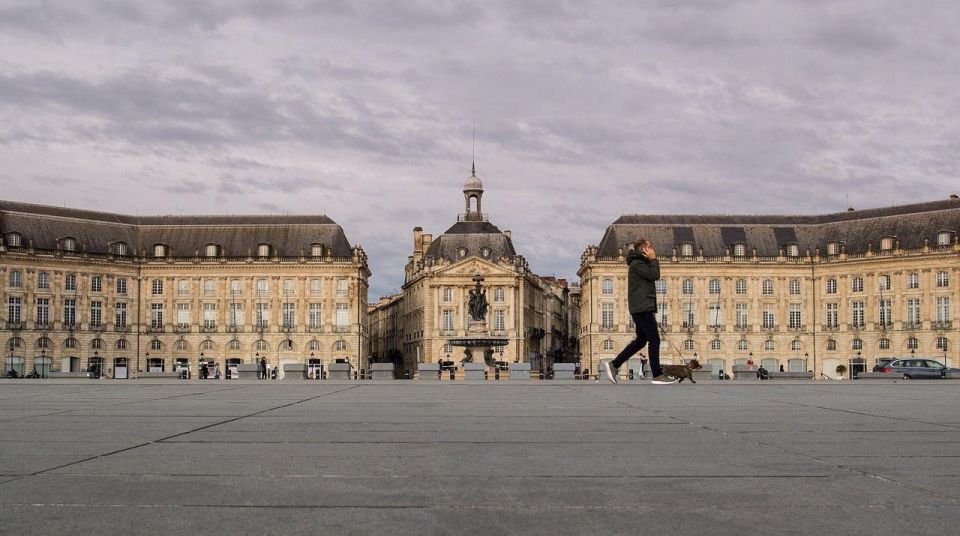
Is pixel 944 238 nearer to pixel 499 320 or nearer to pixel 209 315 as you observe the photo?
pixel 499 320

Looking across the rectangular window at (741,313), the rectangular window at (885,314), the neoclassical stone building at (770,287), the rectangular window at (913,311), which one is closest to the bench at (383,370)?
the neoclassical stone building at (770,287)

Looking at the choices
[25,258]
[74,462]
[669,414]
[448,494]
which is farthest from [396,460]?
[25,258]

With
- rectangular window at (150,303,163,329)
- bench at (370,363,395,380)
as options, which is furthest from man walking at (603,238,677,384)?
rectangular window at (150,303,163,329)

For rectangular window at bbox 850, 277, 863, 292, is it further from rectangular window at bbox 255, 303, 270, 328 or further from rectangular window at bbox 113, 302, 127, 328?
rectangular window at bbox 113, 302, 127, 328

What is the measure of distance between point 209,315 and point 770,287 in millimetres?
54292

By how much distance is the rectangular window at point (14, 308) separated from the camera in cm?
10281

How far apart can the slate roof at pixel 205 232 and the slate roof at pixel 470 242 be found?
11.4 metres

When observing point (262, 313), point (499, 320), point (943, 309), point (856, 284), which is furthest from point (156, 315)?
point (943, 309)

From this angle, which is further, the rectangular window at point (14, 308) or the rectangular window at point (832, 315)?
the rectangular window at point (832, 315)

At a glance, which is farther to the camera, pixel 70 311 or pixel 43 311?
pixel 70 311

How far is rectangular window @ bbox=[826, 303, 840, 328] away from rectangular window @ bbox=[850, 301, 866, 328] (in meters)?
1.64

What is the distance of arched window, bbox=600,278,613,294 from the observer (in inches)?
4466

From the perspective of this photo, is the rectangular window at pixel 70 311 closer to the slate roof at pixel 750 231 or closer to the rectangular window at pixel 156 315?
the rectangular window at pixel 156 315

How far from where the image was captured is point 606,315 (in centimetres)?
11319
